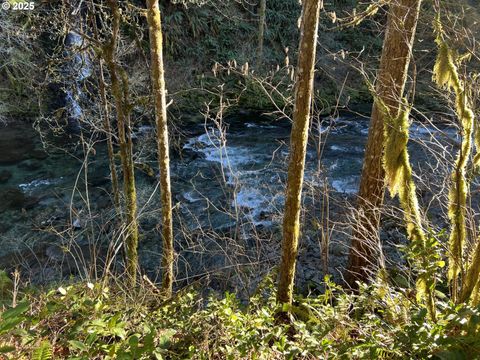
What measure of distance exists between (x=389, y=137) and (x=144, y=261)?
499 cm

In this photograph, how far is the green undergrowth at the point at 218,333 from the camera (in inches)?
84.9

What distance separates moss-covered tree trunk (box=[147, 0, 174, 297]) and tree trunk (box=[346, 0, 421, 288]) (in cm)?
228

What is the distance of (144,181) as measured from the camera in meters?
9.30

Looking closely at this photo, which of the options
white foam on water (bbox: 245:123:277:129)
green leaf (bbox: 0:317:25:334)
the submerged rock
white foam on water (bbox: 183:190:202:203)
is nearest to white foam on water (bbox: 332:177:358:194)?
white foam on water (bbox: 183:190:202:203)

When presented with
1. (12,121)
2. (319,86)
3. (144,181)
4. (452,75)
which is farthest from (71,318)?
(319,86)

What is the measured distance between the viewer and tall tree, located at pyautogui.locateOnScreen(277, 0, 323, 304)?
313 cm

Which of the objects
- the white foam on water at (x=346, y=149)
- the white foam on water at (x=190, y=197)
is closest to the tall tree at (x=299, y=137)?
the white foam on water at (x=190, y=197)

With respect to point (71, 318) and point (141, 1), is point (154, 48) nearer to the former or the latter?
point (71, 318)

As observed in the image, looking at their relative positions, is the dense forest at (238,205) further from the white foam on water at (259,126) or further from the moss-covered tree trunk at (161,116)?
the white foam on water at (259,126)

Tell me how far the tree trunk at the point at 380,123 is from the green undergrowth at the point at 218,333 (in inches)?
55.8

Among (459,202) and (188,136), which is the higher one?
(459,202)

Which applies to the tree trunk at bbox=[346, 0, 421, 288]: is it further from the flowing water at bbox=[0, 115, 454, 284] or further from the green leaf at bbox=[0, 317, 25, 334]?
the green leaf at bbox=[0, 317, 25, 334]

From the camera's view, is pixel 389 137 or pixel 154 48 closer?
pixel 389 137

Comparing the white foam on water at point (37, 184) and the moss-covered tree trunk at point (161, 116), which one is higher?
the moss-covered tree trunk at point (161, 116)
